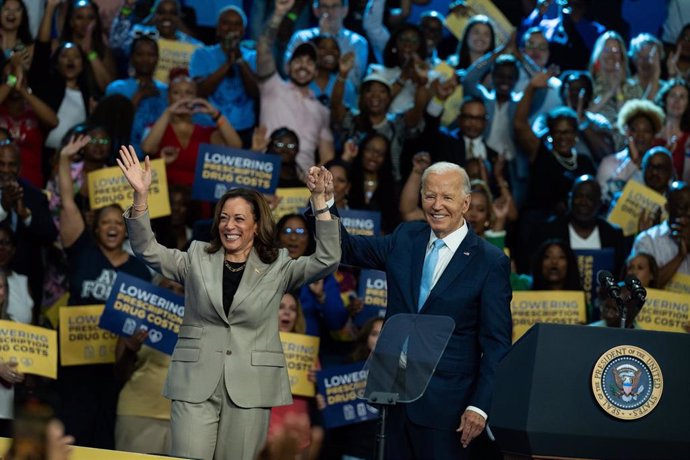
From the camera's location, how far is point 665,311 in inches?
264

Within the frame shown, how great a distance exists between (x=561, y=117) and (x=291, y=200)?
197 cm

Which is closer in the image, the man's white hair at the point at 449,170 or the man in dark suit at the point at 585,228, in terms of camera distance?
the man's white hair at the point at 449,170

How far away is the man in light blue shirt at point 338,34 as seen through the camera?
8.43 m

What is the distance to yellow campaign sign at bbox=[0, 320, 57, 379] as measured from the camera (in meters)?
5.82

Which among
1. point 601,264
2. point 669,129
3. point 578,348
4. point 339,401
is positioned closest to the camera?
point 578,348

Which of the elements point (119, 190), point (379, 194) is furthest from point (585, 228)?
point (119, 190)

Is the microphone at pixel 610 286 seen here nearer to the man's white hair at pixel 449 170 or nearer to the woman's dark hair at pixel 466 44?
the man's white hair at pixel 449 170

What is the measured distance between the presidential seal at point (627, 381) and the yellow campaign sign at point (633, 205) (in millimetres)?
4383

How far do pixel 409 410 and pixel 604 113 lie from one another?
17.2 feet

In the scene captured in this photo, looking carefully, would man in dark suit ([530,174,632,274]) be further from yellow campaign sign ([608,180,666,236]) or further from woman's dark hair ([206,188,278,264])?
woman's dark hair ([206,188,278,264])

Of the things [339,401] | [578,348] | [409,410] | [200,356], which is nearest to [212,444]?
[200,356]

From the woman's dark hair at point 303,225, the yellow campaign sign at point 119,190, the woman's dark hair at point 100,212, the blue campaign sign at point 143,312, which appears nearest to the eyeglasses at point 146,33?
the yellow campaign sign at point 119,190

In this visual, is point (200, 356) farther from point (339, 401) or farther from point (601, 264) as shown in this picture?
point (601, 264)

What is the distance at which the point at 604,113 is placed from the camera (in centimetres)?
895
